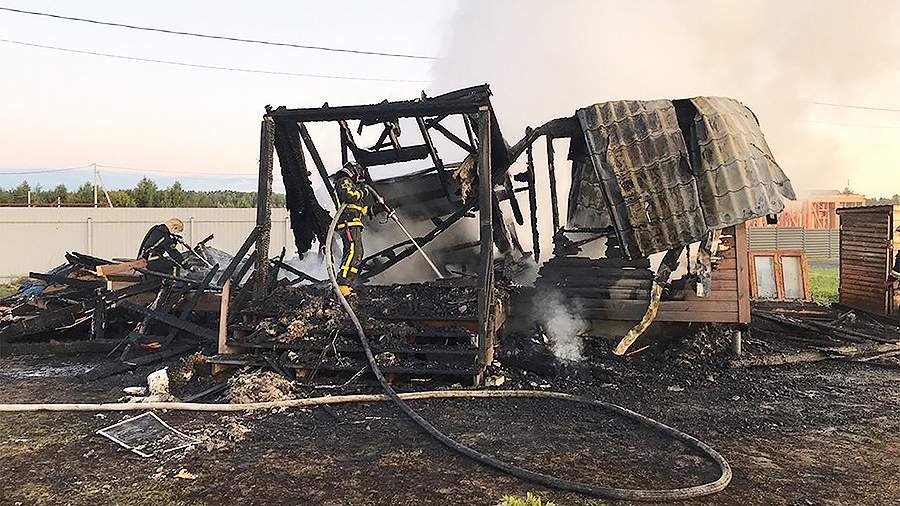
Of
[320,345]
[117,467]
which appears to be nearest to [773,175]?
[320,345]

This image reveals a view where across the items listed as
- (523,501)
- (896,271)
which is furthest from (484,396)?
(896,271)

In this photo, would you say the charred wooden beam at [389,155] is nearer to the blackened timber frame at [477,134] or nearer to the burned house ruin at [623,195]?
the burned house ruin at [623,195]

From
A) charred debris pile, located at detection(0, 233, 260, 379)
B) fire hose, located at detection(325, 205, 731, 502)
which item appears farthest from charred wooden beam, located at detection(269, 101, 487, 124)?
fire hose, located at detection(325, 205, 731, 502)

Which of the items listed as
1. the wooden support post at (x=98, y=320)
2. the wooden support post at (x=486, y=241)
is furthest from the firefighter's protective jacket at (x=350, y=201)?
the wooden support post at (x=98, y=320)

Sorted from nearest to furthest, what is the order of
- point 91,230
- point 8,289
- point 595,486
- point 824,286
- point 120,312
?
point 595,486
point 120,312
point 824,286
point 8,289
point 91,230

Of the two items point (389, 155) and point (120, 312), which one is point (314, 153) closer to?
point (389, 155)

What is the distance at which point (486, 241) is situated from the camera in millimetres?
7684

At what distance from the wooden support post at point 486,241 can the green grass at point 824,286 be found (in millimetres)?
11186

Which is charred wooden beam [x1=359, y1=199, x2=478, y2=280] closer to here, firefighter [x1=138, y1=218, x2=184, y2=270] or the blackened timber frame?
the blackened timber frame

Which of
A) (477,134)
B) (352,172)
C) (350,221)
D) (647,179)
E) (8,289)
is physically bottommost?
(8,289)

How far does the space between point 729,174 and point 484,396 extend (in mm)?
4231

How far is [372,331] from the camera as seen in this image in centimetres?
759

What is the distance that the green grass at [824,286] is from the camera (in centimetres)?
1596

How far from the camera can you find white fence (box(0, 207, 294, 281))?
73.6 feet
